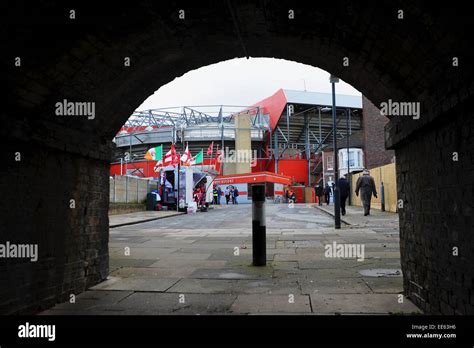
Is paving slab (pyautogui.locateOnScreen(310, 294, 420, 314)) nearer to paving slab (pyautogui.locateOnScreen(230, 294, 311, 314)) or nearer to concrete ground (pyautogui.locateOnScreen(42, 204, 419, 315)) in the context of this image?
concrete ground (pyautogui.locateOnScreen(42, 204, 419, 315))

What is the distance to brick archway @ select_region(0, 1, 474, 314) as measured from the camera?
3121mm

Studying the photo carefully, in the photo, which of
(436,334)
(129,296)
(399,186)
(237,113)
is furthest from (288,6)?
(237,113)

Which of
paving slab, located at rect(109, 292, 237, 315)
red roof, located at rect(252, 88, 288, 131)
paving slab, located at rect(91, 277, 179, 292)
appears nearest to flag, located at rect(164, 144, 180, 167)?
red roof, located at rect(252, 88, 288, 131)

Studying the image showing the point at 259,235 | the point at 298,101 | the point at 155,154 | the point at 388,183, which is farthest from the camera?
the point at 298,101

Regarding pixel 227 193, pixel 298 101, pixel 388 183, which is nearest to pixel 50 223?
pixel 388 183

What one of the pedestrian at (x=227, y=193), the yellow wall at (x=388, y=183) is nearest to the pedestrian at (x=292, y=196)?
the pedestrian at (x=227, y=193)

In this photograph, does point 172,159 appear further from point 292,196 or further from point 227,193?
point 292,196

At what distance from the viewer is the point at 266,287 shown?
494 cm

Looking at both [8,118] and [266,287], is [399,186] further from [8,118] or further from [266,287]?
[8,118]

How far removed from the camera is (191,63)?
5.37m

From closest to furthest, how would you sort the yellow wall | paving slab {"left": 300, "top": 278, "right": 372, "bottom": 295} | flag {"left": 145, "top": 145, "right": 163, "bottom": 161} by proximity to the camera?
1. paving slab {"left": 300, "top": 278, "right": 372, "bottom": 295}
2. the yellow wall
3. flag {"left": 145, "top": 145, "right": 163, "bottom": 161}

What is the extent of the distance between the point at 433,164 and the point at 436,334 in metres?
1.48

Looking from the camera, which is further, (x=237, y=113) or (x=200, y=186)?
(x=237, y=113)

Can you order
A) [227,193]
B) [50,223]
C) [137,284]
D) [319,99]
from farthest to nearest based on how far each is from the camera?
[319,99] < [227,193] < [137,284] < [50,223]
